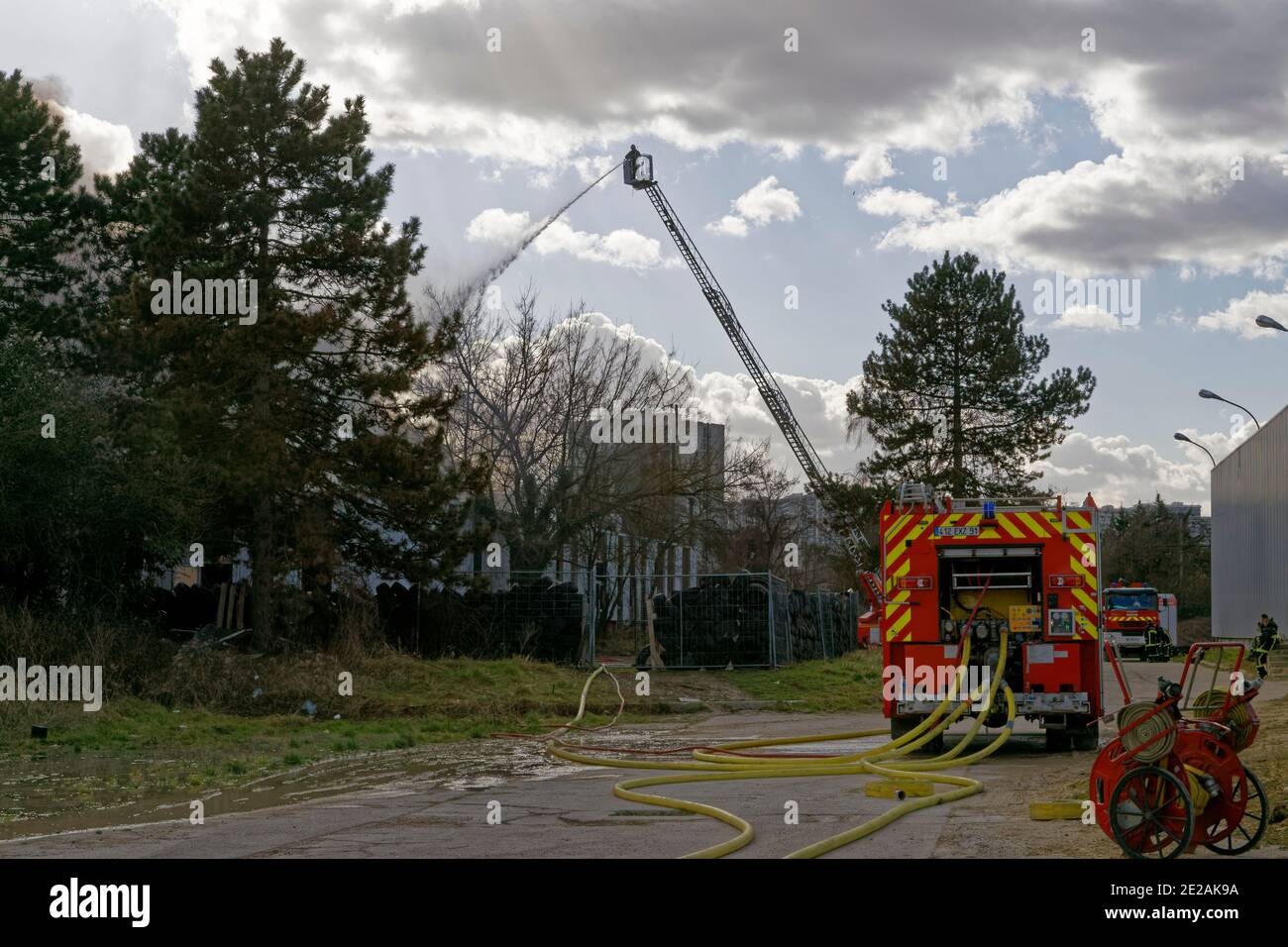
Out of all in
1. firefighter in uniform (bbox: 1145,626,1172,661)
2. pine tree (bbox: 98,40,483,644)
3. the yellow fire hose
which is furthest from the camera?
firefighter in uniform (bbox: 1145,626,1172,661)

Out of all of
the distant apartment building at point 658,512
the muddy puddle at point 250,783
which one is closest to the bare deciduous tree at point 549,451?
the distant apartment building at point 658,512

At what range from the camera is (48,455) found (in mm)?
22750

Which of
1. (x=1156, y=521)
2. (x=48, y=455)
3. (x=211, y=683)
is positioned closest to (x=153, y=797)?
(x=211, y=683)

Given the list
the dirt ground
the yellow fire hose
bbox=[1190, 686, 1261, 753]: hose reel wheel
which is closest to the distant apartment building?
the yellow fire hose

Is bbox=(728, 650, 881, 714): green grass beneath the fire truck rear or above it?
beneath

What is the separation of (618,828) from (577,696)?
1413cm

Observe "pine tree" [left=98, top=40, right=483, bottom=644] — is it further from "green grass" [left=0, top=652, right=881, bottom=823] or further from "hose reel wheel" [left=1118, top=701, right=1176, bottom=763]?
"hose reel wheel" [left=1118, top=701, right=1176, bottom=763]

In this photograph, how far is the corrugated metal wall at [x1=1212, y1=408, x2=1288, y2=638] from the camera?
42.8m

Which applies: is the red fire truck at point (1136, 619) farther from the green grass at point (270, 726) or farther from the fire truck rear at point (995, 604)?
the fire truck rear at point (995, 604)

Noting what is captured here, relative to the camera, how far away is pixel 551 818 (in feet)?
33.3

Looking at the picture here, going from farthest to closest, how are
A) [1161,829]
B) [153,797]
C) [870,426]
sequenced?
1. [870,426]
2. [153,797]
3. [1161,829]

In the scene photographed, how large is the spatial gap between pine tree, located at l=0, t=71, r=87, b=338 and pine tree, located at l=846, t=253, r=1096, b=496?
30.8m

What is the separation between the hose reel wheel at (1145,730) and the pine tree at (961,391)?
45.5 m
